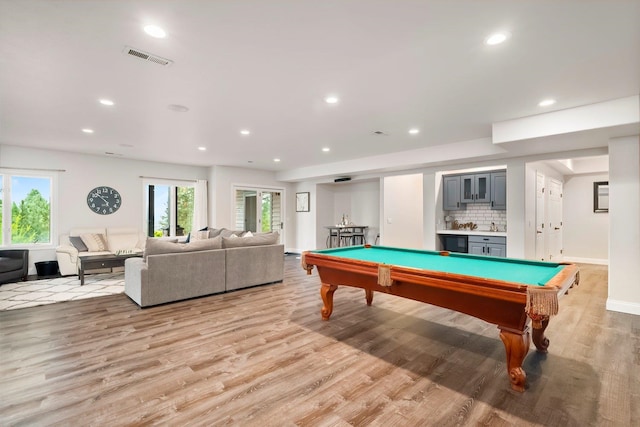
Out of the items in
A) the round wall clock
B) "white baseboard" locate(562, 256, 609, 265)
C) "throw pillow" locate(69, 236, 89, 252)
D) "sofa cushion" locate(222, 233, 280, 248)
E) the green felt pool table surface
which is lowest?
"white baseboard" locate(562, 256, 609, 265)

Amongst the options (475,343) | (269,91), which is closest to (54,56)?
(269,91)

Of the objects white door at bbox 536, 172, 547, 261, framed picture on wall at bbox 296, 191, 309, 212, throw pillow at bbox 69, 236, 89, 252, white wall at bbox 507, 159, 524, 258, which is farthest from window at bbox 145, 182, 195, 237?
white door at bbox 536, 172, 547, 261

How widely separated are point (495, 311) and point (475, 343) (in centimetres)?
92

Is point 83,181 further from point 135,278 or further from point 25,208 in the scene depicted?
point 135,278

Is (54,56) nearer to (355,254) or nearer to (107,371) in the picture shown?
(107,371)

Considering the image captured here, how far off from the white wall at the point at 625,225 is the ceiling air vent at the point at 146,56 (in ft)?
17.8

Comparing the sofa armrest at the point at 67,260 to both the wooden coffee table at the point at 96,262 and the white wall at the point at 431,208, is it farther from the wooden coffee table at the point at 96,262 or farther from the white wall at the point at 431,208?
the white wall at the point at 431,208

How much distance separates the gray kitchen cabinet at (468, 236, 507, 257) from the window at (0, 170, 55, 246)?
8845 millimetres

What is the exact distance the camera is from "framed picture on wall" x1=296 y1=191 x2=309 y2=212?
964 cm

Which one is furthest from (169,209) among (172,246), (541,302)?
(541,302)

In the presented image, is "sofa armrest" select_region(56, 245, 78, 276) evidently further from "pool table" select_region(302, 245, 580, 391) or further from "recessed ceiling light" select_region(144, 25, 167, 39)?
"recessed ceiling light" select_region(144, 25, 167, 39)

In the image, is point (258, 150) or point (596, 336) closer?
point (596, 336)

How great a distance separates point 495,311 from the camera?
2309 mm

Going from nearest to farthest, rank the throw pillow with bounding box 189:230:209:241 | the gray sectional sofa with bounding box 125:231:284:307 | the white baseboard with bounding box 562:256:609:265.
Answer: the gray sectional sofa with bounding box 125:231:284:307
the throw pillow with bounding box 189:230:209:241
the white baseboard with bounding box 562:256:609:265
